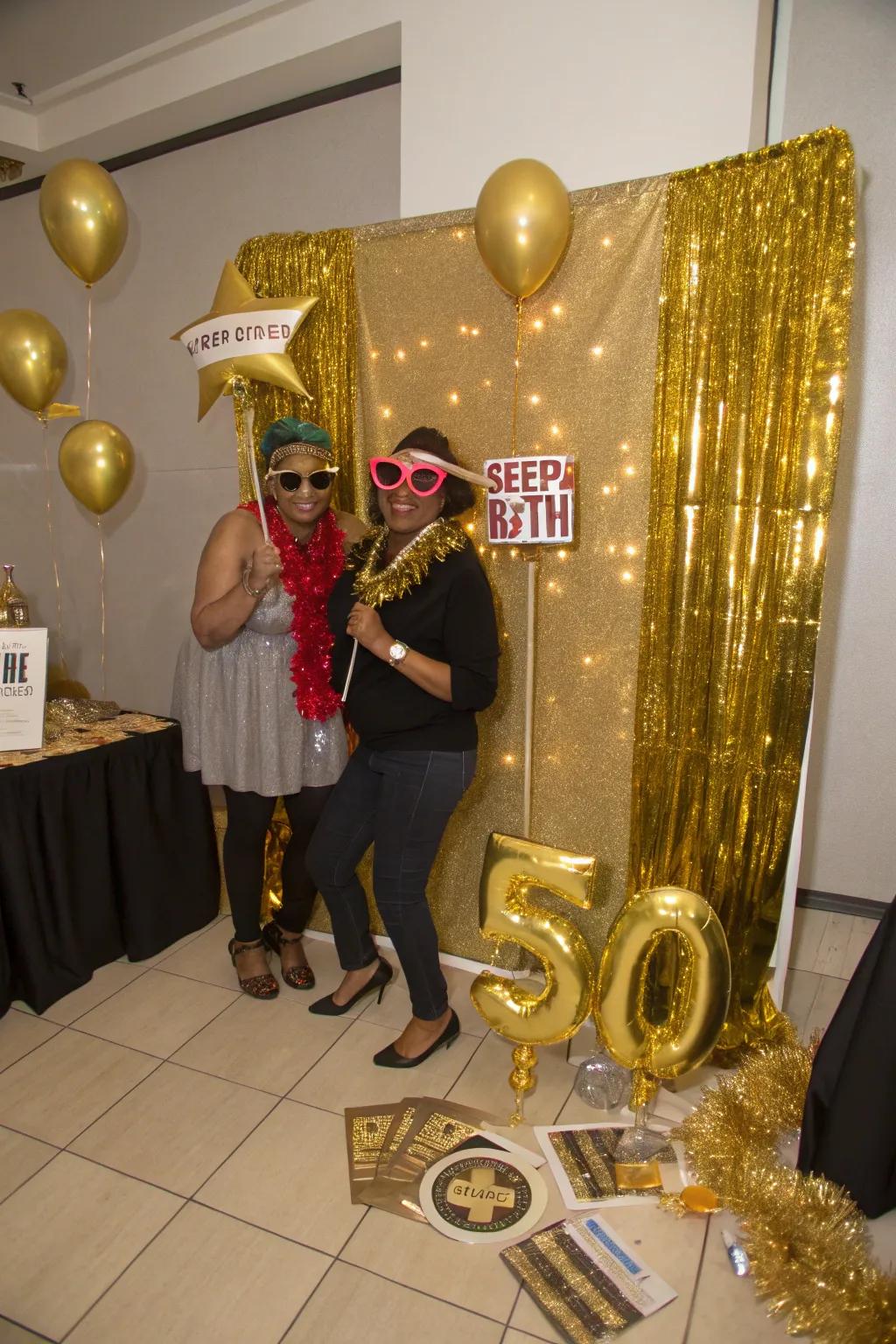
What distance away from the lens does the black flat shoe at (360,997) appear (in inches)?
93.8

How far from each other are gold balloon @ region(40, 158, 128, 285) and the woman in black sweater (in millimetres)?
1411

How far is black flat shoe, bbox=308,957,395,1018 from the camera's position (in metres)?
2.38

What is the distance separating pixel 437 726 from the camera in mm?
2027

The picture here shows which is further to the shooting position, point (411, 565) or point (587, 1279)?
point (411, 565)

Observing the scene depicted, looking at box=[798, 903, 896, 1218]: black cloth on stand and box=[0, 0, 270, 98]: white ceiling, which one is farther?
box=[0, 0, 270, 98]: white ceiling

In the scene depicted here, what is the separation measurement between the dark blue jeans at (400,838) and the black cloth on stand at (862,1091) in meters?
0.92

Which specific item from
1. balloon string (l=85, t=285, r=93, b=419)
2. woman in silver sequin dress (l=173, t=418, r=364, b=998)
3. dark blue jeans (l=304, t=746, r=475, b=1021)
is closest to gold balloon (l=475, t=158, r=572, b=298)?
woman in silver sequin dress (l=173, t=418, r=364, b=998)

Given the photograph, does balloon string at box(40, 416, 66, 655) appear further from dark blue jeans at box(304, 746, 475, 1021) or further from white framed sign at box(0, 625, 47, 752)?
dark blue jeans at box(304, 746, 475, 1021)

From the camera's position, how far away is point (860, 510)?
2.92 m

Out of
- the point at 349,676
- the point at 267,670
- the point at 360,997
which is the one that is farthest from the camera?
the point at 360,997

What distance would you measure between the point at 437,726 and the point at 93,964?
142cm

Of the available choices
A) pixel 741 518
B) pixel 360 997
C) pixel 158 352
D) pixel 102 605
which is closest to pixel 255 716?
pixel 360 997

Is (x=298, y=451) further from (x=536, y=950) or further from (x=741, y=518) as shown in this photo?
(x=536, y=950)

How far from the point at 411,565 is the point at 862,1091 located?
144cm
